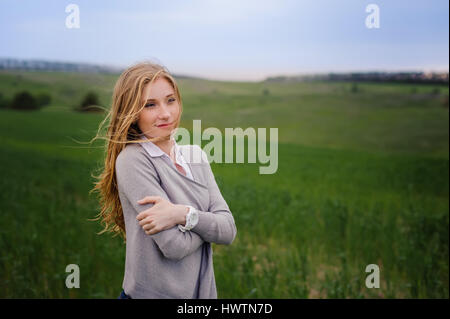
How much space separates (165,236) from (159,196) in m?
0.14

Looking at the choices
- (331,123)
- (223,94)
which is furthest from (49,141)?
(331,123)

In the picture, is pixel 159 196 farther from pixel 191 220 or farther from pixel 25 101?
pixel 25 101

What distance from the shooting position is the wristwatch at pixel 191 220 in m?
1.47

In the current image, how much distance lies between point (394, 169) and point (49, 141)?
11.1 meters

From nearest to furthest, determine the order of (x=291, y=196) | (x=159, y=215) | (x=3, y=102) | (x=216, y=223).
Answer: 1. (x=159, y=215)
2. (x=216, y=223)
3. (x=291, y=196)
4. (x=3, y=102)

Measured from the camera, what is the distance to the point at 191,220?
148 centimetres

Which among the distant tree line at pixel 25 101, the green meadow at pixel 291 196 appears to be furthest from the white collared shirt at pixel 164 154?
the distant tree line at pixel 25 101

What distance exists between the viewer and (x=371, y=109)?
508 inches

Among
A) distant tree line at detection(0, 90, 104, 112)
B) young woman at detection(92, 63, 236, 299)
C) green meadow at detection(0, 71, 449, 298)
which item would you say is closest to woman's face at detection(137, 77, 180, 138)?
young woman at detection(92, 63, 236, 299)

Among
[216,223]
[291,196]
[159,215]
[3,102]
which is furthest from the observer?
[3,102]

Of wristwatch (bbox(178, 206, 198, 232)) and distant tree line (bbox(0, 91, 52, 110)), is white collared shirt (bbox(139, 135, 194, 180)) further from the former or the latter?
distant tree line (bbox(0, 91, 52, 110))

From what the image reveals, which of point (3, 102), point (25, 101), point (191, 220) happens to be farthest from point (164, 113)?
point (3, 102)

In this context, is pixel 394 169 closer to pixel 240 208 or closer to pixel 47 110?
pixel 240 208

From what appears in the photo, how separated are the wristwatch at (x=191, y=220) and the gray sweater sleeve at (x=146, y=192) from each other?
0.06ft
